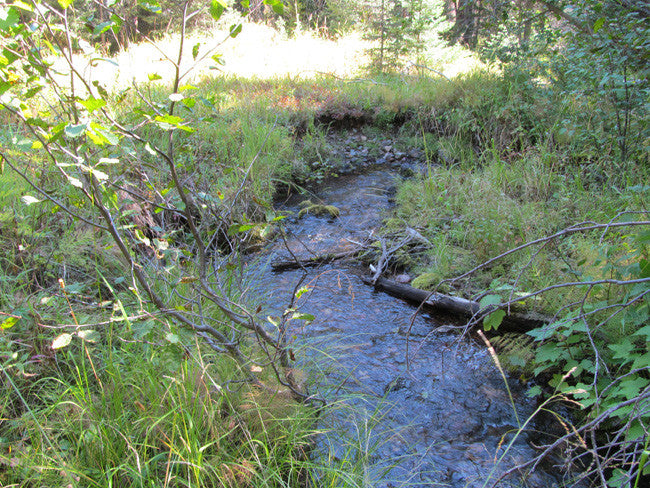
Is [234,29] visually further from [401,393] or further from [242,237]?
[242,237]

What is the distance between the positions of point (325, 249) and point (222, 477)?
309 cm

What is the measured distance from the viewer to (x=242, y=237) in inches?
157

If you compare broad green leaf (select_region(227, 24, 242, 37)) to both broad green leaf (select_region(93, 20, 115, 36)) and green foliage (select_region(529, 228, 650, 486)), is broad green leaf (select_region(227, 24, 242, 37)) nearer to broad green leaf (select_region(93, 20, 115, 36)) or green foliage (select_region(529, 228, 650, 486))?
broad green leaf (select_region(93, 20, 115, 36))

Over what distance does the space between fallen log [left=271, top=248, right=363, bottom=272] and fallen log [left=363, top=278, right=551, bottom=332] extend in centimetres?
46

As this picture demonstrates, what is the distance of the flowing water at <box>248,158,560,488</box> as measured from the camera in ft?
7.02

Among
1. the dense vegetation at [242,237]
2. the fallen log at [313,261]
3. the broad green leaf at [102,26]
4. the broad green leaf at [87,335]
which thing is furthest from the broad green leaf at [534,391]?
the broad green leaf at [102,26]

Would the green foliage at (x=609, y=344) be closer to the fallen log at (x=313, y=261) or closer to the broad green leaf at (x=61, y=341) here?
the fallen log at (x=313, y=261)

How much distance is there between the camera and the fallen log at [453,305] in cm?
304

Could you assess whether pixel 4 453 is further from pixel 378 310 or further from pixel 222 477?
pixel 378 310

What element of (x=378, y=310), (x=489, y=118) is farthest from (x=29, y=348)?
(x=489, y=118)

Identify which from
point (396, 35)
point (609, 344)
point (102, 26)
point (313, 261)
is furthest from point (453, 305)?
point (396, 35)

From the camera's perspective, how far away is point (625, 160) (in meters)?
4.07

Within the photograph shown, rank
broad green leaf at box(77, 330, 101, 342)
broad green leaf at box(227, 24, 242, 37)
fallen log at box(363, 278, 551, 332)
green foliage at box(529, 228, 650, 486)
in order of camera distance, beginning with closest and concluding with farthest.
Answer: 1. broad green leaf at box(77, 330, 101, 342)
2. broad green leaf at box(227, 24, 242, 37)
3. green foliage at box(529, 228, 650, 486)
4. fallen log at box(363, 278, 551, 332)

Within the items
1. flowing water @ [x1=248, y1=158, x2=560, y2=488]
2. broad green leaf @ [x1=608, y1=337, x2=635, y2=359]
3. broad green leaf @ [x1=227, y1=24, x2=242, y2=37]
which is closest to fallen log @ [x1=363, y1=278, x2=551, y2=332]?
flowing water @ [x1=248, y1=158, x2=560, y2=488]
